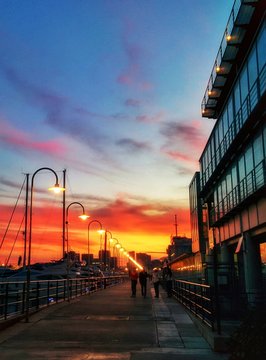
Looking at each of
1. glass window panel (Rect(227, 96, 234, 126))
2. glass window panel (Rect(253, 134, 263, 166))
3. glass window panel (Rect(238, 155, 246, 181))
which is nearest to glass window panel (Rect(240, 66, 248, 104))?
glass window panel (Rect(227, 96, 234, 126))

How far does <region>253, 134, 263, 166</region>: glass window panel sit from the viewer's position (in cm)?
2563

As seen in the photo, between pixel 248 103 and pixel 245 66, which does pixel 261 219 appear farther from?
pixel 245 66

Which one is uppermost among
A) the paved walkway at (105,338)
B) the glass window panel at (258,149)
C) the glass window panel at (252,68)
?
the glass window panel at (252,68)

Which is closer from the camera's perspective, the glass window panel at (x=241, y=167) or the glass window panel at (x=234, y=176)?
the glass window panel at (x=241, y=167)

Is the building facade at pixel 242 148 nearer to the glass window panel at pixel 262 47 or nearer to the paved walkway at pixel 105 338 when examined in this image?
the glass window panel at pixel 262 47

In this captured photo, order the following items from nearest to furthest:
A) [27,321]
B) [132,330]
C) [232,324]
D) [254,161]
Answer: [232,324], [132,330], [27,321], [254,161]

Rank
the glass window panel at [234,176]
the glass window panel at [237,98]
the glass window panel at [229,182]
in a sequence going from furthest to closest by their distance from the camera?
the glass window panel at [229,182], the glass window panel at [234,176], the glass window panel at [237,98]

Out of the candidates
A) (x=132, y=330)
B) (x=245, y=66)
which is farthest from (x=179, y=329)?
(x=245, y=66)

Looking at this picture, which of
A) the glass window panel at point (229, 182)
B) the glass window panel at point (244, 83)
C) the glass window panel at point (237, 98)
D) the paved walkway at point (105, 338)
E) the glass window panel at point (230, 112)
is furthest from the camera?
the glass window panel at point (229, 182)

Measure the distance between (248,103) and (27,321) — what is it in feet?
61.2

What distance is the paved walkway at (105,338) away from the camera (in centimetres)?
918

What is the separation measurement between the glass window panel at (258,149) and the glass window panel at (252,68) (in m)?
3.18

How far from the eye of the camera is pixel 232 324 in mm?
11406

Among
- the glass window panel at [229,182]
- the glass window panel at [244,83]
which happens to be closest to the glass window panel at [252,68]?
the glass window panel at [244,83]
